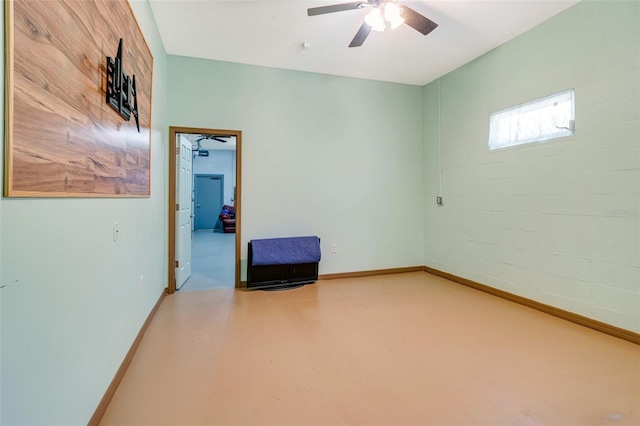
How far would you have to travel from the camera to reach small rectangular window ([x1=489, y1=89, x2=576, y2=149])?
8.94 ft

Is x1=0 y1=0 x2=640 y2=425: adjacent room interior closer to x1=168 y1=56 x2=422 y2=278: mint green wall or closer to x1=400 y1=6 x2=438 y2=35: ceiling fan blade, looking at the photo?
x1=168 y1=56 x2=422 y2=278: mint green wall

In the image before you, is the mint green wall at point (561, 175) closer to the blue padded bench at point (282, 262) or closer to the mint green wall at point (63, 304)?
the blue padded bench at point (282, 262)

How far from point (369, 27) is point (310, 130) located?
1593 mm

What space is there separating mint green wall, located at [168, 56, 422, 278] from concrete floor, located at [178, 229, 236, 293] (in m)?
0.54

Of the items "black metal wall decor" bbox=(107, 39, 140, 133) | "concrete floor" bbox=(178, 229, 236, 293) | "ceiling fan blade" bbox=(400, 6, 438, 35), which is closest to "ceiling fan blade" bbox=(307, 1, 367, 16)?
"ceiling fan blade" bbox=(400, 6, 438, 35)

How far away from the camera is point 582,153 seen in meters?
2.59

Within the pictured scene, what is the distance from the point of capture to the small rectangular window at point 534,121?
2725mm

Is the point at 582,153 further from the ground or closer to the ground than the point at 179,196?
further from the ground

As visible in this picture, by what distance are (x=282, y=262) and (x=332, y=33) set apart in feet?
8.56

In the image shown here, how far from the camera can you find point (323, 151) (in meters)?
3.95

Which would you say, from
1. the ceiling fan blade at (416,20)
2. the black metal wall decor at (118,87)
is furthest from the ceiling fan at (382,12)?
the black metal wall decor at (118,87)

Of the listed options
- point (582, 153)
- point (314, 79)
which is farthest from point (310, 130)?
point (582, 153)

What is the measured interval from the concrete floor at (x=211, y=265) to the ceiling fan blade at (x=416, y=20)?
3410 millimetres

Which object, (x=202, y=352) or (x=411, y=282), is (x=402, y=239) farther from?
(x=202, y=352)
